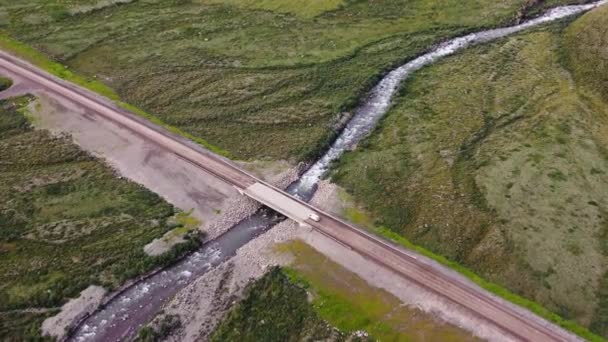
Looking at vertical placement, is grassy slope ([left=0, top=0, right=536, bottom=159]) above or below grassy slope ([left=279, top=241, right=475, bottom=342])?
above

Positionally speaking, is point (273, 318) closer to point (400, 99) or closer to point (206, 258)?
point (206, 258)

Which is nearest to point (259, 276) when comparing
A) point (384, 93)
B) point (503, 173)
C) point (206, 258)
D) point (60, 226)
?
point (206, 258)

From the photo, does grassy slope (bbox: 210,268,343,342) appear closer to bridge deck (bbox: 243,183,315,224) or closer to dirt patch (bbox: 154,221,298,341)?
dirt patch (bbox: 154,221,298,341)

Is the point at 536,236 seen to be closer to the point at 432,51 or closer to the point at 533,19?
the point at 432,51

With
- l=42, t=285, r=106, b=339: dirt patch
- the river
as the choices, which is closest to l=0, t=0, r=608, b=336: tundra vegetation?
the river

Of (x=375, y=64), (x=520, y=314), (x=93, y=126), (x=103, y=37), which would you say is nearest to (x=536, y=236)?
(x=520, y=314)

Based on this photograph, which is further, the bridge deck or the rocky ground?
the bridge deck

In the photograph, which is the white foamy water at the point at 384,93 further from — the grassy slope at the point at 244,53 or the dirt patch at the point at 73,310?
the dirt patch at the point at 73,310
